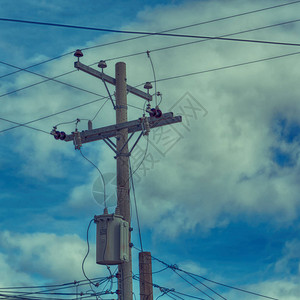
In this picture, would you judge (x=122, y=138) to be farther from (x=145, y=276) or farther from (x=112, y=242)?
(x=145, y=276)

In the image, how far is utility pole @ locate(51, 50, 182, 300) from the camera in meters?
19.5

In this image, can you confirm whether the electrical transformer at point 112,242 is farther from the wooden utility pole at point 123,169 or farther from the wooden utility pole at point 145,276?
the wooden utility pole at point 145,276

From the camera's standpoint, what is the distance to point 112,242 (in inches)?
763

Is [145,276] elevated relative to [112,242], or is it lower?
lower

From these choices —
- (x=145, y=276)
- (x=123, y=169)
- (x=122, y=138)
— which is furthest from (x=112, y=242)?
(x=122, y=138)

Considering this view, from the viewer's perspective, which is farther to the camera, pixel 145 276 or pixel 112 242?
pixel 145 276

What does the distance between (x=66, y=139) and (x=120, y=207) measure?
9.81 ft

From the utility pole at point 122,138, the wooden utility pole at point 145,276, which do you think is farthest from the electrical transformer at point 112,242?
the wooden utility pole at point 145,276

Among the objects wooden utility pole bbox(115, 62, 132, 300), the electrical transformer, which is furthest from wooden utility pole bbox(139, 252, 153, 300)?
Answer: the electrical transformer

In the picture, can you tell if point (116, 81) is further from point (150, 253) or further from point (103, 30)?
point (150, 253)

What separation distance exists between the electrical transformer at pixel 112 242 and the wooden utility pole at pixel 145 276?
1.04 metres

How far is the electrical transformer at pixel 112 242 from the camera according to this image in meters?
19.3

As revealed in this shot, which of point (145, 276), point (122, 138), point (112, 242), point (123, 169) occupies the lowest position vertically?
point (145, 276)

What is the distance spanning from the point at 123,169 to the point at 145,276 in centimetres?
308
